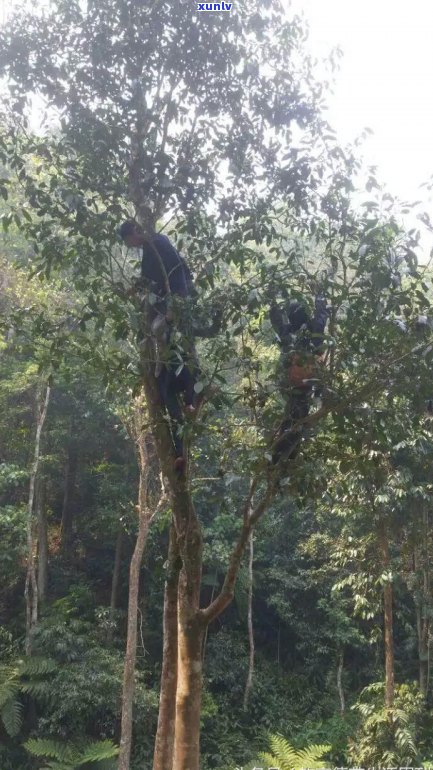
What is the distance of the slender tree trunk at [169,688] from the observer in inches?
116

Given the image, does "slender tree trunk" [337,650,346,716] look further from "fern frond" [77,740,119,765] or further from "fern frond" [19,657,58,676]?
"fern frond" [19,657,58,676]

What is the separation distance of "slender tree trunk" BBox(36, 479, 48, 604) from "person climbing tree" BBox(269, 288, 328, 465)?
321 inches

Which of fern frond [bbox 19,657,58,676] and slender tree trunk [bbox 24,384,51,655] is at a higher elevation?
slender tree trunk [bbox 24,384,51,655]

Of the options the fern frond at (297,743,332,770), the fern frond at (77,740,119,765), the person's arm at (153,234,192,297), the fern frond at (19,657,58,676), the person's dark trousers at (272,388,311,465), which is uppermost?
the person's arm at (153,234,192,297)

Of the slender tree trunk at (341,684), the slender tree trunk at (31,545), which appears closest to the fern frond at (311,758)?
the slender tree trunk at (341,684)

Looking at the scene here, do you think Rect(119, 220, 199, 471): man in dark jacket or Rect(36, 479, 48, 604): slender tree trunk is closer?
Rect(119, 220, 199, 471): man in dark jacket

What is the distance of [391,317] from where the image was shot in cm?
257

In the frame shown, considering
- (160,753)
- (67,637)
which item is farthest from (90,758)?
(160,753)

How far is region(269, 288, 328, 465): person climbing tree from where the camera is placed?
8.53 feet

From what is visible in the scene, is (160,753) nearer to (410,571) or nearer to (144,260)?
(144,260)

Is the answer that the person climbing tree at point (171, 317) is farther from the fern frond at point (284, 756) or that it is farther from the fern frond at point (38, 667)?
the fern frond at point (38, 667)

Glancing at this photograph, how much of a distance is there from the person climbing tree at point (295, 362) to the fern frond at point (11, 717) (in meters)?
6.41

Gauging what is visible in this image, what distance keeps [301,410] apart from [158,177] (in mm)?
1217

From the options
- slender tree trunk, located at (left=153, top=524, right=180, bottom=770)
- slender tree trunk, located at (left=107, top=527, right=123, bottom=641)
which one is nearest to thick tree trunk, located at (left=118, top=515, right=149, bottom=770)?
slender tree trunk, located at (left=107, top=527, right=123, bottom=641)
